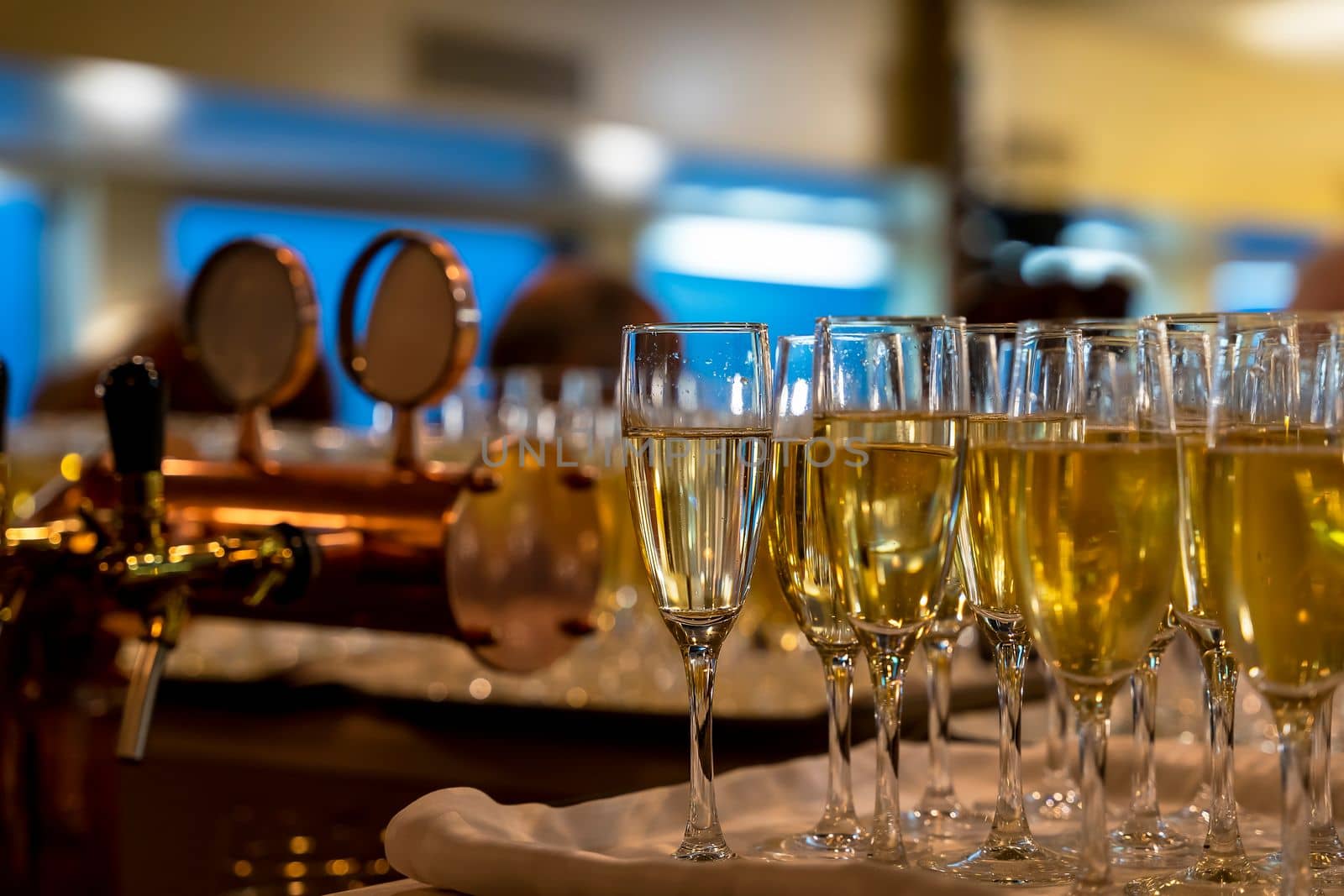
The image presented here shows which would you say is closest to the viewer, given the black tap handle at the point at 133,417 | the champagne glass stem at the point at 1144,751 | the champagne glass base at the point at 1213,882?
the champagne glass base at the point at 1213,882

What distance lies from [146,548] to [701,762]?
42 centimetres

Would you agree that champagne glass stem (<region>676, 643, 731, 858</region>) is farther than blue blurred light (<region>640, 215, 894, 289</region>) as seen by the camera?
No

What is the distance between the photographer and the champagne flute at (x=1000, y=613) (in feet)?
2.53

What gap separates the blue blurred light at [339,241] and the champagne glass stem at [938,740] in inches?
179

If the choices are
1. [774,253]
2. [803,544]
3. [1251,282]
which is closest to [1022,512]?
[803,544]

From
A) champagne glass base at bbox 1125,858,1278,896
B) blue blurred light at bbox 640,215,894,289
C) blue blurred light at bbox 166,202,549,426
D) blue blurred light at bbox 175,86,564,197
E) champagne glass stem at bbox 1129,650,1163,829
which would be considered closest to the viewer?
champagne glass base at bbox 1125,858,1278,896

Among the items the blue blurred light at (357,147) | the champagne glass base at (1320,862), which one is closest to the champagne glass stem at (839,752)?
the champagne glass base at (1320,862)

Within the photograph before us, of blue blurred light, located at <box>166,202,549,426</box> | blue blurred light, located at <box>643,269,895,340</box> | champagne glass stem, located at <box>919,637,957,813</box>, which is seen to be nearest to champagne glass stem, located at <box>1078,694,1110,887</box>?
champagne glass stem, located at <box>919,637,957,813</box>

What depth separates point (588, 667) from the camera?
5.12ft

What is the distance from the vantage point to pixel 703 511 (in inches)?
31.5

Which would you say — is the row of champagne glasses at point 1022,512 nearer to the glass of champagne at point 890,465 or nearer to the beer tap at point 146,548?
the glass of champagne at point 890,465

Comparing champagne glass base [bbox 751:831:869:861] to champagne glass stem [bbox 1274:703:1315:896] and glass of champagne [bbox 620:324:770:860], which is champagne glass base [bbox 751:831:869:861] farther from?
champagne glass stem [bbox 1274:703:1315:896]

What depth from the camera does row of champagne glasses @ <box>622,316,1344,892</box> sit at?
67 centimetres

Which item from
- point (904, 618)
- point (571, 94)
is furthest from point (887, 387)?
point (571, 94)
